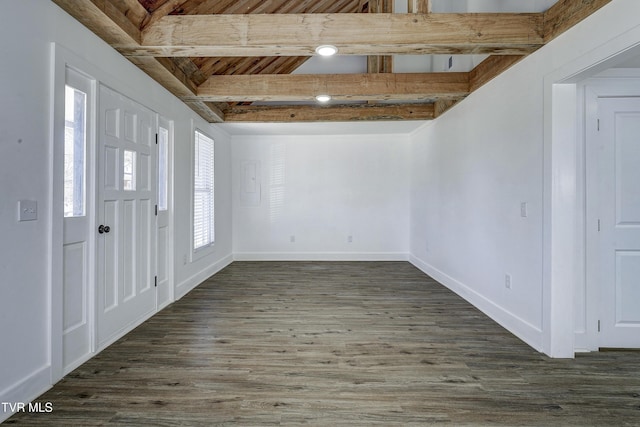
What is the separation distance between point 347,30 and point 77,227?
2.46 meters

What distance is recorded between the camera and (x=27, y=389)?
1899 mm

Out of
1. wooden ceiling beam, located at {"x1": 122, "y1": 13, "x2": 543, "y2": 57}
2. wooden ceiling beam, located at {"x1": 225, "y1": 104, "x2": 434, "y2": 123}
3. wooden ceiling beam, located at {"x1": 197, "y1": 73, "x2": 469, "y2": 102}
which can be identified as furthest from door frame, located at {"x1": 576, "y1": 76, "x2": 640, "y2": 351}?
wooden ceiling beam, located at {"x1": 225, "y1": 104, "x2": 434, "y2": 123}

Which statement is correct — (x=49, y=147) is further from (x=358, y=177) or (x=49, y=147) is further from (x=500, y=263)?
(x=358, y=177)

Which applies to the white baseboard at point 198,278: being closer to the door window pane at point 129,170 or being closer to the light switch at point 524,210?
the door window pane at point 129,170

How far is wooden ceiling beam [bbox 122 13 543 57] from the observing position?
2.54 metres

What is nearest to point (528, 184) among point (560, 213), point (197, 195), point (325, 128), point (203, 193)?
point (560, 213)

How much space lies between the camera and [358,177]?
6.47 meters

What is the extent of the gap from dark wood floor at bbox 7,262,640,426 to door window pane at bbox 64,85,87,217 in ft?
3.82

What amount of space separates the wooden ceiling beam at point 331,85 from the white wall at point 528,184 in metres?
0.38

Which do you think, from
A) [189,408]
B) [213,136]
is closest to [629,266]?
[189,408]

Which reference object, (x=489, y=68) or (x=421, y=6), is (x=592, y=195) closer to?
(x=489, y=68)

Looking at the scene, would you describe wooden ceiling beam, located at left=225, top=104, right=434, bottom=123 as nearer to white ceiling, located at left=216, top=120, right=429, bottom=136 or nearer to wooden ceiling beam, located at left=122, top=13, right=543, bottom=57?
white ceiling, located at left=216, top=120, right=429, bottom=136

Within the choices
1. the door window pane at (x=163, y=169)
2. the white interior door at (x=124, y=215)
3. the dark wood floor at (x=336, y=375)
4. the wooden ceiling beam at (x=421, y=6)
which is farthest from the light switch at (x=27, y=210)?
the wooden ceiling beam at (x=421, y=6)

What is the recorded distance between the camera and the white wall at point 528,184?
2.31 m
